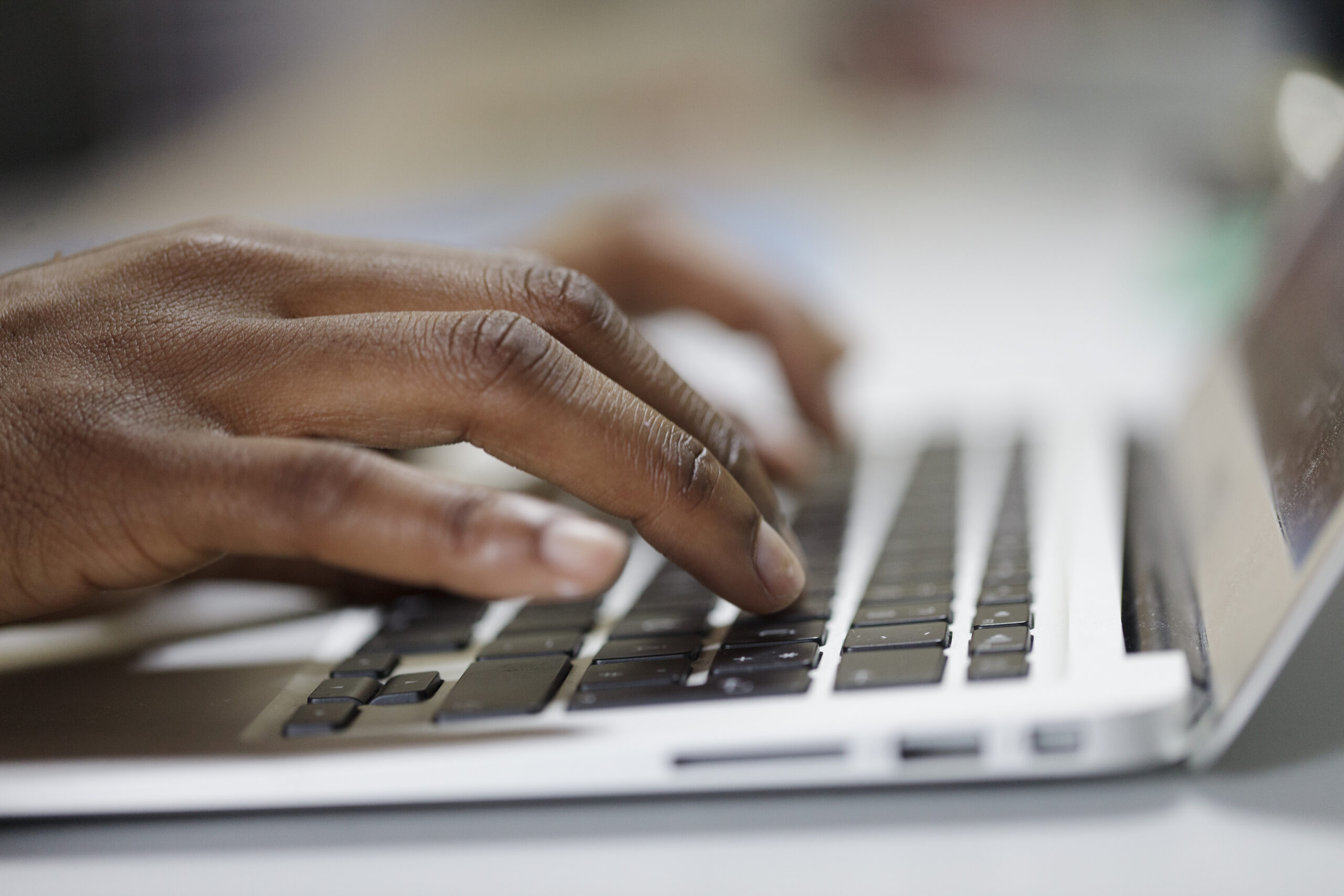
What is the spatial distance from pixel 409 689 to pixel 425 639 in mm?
74

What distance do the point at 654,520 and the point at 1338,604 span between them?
10.7 inches

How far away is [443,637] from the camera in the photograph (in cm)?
52

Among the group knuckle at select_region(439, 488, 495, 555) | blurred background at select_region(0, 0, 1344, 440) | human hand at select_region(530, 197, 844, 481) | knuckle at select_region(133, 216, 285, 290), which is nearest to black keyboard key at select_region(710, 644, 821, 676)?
knuckle at select_region(439, 488, 495, 555)

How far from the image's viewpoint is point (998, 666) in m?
0.39

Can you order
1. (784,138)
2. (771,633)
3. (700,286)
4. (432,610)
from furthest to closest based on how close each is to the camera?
(784,138)
(700,286)
(432,610)
(771,633)

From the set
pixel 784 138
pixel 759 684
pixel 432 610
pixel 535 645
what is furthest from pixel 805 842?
pixel 784 138

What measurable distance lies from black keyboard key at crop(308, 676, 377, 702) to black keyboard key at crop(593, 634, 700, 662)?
0.29 ft

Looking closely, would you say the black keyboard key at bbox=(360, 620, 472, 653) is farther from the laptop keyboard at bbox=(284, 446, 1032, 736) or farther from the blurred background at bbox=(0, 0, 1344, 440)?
the blurred background at bbox=(0, 0, 1344, 440)

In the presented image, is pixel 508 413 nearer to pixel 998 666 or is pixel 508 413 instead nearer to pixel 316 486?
pixel 316 486

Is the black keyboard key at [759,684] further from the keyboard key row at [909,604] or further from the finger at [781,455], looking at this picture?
the finger at [781,455]

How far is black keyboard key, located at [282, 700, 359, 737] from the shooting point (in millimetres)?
419

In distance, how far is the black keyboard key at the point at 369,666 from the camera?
1.56 feet

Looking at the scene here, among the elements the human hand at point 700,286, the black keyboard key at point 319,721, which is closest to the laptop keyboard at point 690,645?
the black keyboard key at point 319,721

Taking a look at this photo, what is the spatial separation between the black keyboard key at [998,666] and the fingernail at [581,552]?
13cm
